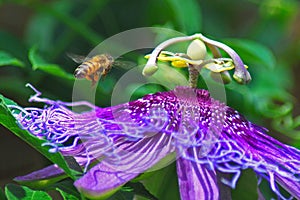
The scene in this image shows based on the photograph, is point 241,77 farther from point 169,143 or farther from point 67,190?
point 67,190

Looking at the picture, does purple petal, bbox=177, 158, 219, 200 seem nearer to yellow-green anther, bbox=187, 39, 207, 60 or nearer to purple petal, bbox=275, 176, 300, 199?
purple petal, bbox=275, 176, 300, 199

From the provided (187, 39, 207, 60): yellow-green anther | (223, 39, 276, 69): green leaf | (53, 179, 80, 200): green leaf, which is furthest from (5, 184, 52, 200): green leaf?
(223, 39, 276, 69): green leaf

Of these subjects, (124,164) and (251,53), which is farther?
(251,53)

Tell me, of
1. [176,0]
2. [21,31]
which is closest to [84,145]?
[176,0]

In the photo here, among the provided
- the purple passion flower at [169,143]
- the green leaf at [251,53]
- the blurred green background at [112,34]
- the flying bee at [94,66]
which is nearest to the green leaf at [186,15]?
the blurred green background at [112,34]

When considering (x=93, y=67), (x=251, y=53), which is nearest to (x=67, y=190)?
(x=93, y=67)
